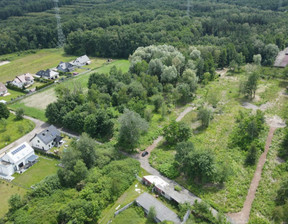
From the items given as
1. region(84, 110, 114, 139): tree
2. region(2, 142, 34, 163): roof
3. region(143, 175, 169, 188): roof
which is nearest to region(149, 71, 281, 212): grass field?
region(143, 175, 169, 188): roof

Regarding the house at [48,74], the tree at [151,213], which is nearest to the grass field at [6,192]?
the tree at [151,213]

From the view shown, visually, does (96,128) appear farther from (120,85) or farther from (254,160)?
(254,160)

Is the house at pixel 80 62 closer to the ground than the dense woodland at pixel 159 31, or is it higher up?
closer to the ground

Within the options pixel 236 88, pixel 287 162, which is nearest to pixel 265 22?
pixel 236 88

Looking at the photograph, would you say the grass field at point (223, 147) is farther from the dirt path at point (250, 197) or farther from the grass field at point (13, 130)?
the grass field at point (13, 130)

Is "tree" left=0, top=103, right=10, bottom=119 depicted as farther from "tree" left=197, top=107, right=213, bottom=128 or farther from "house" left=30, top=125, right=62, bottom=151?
"tree" left=197, top=107, right=213, bottom=128
